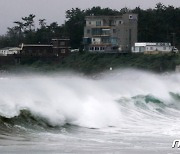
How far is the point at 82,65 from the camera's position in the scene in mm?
79562

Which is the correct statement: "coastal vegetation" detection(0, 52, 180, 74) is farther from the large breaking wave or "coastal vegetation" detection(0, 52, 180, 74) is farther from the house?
the large breaking wave

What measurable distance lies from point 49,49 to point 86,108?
63271mm

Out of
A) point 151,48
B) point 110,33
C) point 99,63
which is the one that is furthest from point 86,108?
point 110,33

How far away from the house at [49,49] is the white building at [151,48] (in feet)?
30.9

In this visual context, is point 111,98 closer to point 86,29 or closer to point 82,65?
point 82,65

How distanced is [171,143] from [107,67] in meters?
60.3

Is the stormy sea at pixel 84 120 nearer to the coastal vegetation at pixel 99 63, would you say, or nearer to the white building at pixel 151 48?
the coastal vegetation at pixel 99 63

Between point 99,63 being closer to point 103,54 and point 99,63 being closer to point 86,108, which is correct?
point 103,54

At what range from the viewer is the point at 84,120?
73.3 ft

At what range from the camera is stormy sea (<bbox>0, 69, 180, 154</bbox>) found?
16812mm

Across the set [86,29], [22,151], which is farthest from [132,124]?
[86,29]

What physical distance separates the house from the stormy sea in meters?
51.6

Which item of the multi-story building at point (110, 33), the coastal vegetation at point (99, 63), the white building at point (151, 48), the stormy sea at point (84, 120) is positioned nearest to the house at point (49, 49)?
the coastal vegetation at point (99, 63)

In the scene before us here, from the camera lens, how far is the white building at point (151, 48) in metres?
79.5
